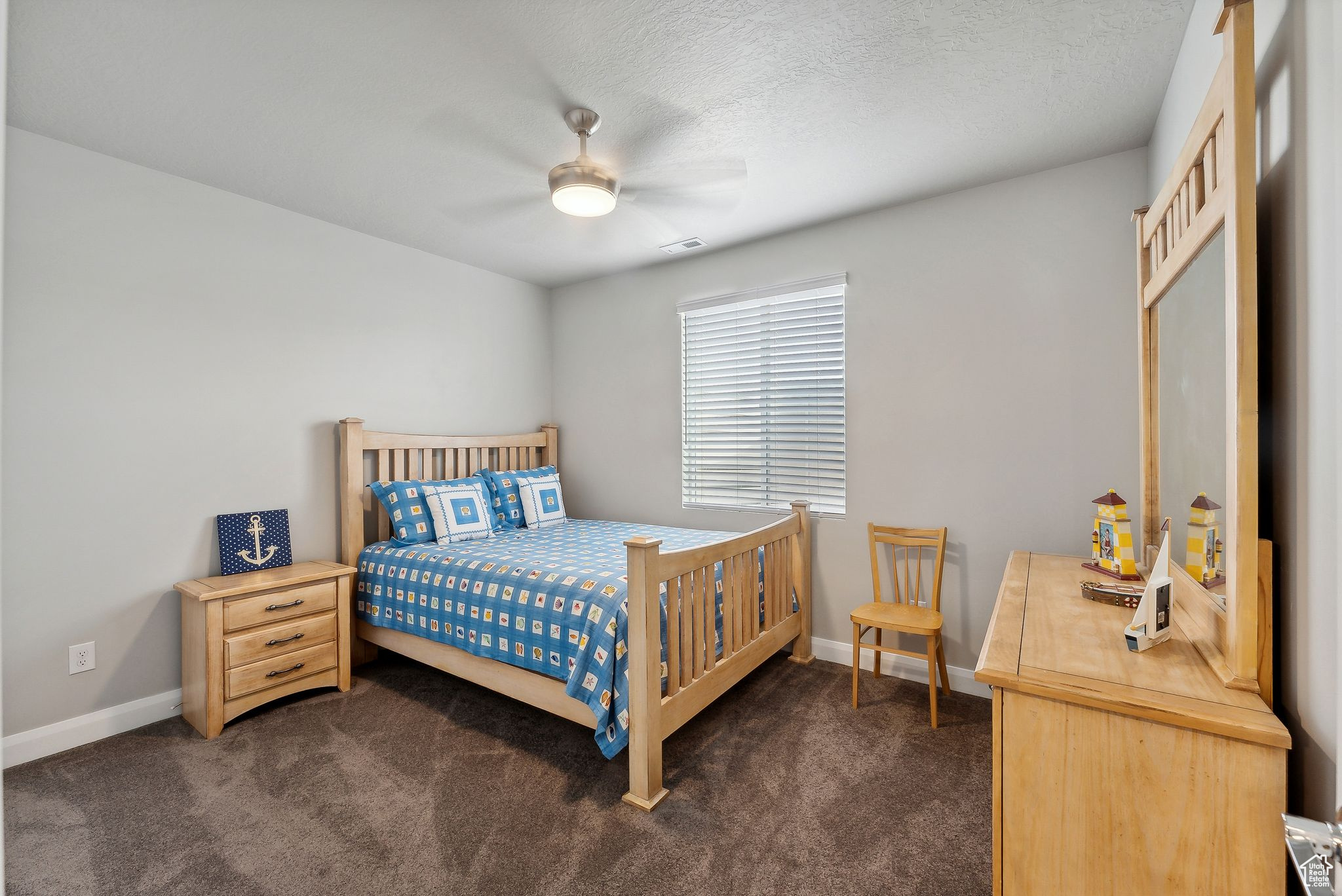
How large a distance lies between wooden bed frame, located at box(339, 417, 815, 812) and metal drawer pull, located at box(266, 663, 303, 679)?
0.42 metres

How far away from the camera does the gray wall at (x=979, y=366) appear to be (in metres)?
2.82

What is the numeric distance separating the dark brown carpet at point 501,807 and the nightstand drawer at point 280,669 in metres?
0.16

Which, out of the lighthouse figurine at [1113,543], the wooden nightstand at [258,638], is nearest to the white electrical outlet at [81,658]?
the wooden nightstand at [258,638]

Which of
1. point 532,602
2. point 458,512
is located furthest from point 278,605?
point 532,602

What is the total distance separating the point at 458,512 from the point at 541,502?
2.18 ft

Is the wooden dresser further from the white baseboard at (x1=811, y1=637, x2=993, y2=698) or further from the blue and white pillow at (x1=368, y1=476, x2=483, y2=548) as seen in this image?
the blue and white pillow at (x1=368, y1=476, x2=483, y2=548)

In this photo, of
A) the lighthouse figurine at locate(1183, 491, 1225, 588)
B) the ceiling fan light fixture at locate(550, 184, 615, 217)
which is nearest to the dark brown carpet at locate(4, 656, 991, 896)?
the lighthouse figurine at locate(1183, 491, 1225, 588)

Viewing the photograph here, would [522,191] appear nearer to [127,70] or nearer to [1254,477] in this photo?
[127,70]

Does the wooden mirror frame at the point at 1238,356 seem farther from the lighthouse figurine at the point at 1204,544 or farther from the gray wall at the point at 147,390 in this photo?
the gray wall at the point at 147,390

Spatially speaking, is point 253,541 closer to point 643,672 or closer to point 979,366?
point 643,672

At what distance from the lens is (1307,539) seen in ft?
4.13

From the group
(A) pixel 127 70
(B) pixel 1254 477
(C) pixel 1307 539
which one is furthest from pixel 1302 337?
(A) pixel 127 70

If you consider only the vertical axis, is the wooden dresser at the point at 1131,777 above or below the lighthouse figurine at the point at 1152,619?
below

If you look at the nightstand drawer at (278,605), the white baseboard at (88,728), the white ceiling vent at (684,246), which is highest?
the white ceiling vent at (684,246)
